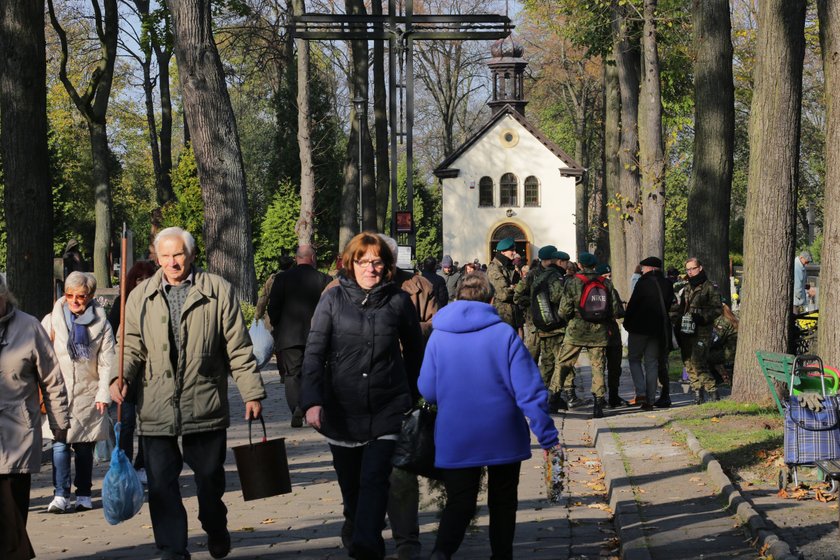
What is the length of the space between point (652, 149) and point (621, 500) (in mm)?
17459

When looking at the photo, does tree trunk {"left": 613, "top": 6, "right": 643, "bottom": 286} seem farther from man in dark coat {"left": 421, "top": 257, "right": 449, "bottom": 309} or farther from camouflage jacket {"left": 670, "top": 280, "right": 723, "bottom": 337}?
camouflage jacket {"left": 670, "top": 280, "right": 723, "bottom": 337}

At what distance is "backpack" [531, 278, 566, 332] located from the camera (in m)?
16.1

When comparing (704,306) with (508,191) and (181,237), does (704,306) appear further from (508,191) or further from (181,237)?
(508,191)

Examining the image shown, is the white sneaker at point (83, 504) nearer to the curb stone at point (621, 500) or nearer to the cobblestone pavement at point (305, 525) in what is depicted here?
the cobblestone pavement at point (305, 525)

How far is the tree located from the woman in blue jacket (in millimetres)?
24679

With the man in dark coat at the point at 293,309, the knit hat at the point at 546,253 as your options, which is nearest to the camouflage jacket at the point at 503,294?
the knit hat at the point at 546,253

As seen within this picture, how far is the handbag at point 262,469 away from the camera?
748 centimetres

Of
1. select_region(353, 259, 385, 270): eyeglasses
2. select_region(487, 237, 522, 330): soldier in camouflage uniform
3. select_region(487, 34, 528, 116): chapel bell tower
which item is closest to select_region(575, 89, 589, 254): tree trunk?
select_region(487, 34, 528, 116): chapel bell tower

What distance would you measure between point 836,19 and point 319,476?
215 inches

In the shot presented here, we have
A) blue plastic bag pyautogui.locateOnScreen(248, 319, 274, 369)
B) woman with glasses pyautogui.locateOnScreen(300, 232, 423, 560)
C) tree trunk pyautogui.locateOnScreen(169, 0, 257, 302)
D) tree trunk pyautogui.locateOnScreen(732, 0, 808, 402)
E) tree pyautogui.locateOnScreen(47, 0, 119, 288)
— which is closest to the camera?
woman with glasses pyautogui.locateOnScreen(300, 232, 423, 560)

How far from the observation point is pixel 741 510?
333 inches

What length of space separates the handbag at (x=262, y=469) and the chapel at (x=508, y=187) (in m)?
66.1

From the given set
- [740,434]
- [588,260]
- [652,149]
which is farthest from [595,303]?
[652,149]

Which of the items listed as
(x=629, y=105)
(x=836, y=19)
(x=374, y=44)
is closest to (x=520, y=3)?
(x=374, y=44)
